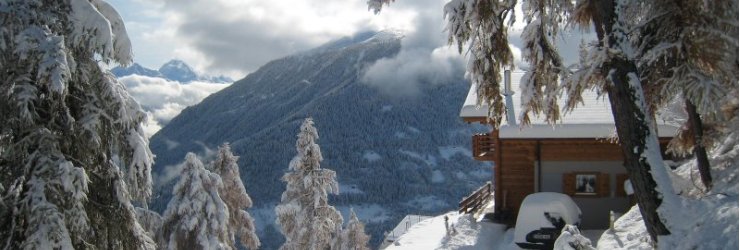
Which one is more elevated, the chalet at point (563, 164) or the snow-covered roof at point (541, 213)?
the chalet at point (563, 164)

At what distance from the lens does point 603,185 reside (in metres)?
18.9

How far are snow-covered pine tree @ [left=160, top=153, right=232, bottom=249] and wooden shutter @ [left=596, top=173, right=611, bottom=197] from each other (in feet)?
41.5

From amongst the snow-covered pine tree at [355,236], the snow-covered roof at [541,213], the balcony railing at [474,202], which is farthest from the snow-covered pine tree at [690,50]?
the snow-covered pine tree at [355,236]

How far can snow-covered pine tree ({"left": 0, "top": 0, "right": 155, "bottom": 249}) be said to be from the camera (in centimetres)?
736

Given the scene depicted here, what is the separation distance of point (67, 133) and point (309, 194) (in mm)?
19850

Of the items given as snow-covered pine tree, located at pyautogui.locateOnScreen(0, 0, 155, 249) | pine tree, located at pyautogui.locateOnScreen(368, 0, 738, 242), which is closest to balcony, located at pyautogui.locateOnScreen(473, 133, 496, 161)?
pine tree, located at pyautogui.locateOnScreen(368, 0, 738, 242)

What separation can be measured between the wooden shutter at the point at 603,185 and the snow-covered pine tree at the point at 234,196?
14.7 m

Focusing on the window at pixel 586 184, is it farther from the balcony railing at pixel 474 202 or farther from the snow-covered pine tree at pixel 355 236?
the snow-covered pine tree at pixel 355 236

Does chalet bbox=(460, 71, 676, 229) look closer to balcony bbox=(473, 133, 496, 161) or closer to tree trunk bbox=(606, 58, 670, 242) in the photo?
balcony bbox=(473, 133, 496, 161)

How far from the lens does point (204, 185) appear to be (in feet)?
75.7

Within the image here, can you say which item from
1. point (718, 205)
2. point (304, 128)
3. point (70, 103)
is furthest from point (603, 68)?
point (304, 128)

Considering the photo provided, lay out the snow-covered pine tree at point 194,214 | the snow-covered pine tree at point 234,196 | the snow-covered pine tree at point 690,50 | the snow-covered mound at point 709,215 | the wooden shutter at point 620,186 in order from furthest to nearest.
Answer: the snow-covered pine tree at point 234,196
the snow-covered pine tree at point 194,214
the wooden shutter at point 620,186
the snow-covered pine tree at point 690,50
the snow-covered mound at point 709,215

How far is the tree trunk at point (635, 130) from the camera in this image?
702 cm

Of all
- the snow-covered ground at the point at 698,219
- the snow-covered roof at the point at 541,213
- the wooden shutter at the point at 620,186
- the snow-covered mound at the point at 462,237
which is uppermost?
the snow-covered ground at the point at 698,219
